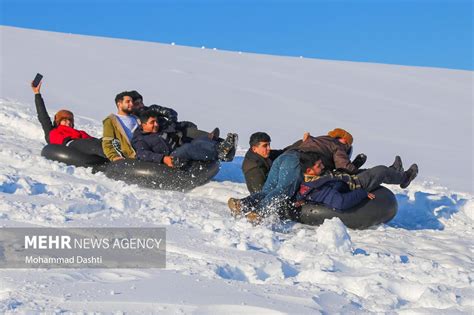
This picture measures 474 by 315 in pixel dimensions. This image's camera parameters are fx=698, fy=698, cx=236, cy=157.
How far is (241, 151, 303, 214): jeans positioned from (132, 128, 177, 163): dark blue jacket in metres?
1.57

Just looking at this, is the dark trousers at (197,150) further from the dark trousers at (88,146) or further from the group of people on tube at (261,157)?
the dark trousers at (88,146)

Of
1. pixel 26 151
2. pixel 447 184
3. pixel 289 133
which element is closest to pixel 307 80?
pixel 289 133

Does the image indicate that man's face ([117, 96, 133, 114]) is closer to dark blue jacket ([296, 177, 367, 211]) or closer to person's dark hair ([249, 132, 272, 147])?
person's dark hair ([249, 132, 272, 147])

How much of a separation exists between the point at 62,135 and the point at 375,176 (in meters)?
3.90

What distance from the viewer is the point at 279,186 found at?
6.51 metres

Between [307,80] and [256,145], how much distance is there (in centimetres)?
1714

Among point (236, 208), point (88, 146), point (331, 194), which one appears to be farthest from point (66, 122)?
point (331, 194)

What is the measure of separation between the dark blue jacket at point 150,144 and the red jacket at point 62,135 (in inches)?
40.8

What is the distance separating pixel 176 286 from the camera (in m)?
4.04

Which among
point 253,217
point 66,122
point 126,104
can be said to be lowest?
point 253,217

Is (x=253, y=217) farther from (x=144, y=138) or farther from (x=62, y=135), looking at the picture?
(x=62, y=135)

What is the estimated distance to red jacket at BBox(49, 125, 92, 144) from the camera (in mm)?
8422

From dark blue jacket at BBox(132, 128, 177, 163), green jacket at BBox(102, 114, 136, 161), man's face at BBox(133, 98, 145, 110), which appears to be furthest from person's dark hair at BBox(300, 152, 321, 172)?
man's face at BBox(133, 98, 145, 110)

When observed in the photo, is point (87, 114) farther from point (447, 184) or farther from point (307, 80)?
point (307, 80)
